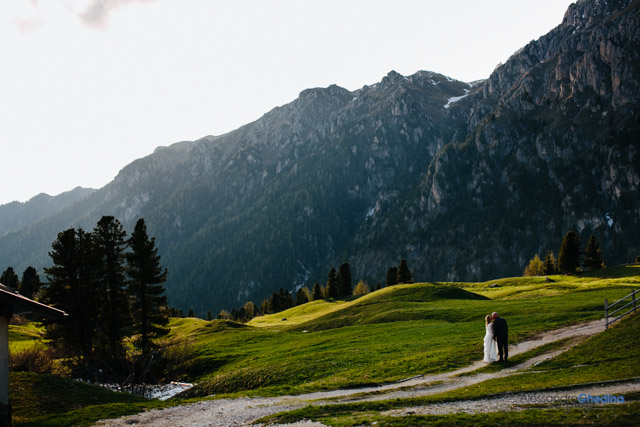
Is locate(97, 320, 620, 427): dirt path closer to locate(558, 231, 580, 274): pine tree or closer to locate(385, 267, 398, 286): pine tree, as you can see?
locate(558, 231, 580, 274): pine tree

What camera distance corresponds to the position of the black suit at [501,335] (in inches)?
973

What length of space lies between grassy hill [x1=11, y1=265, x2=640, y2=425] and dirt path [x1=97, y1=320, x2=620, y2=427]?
1.38 m

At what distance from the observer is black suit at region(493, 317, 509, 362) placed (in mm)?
24719

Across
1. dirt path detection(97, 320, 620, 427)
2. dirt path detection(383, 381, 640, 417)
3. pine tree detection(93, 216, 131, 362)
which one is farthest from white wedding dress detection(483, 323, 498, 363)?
pine tree detection(93, 216, 131, 362)

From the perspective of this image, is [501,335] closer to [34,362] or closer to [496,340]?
[496,340]

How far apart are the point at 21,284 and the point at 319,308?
346 feet

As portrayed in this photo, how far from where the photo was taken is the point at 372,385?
77.6 feet

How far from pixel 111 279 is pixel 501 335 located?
4187cm

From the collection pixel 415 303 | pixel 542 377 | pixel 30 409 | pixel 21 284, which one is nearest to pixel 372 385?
pixel 542 377

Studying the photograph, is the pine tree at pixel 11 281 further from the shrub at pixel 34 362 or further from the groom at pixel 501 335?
the groom at pixel 501 335

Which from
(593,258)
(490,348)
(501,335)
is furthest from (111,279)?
(593,258)

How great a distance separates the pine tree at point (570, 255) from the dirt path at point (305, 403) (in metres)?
79.4

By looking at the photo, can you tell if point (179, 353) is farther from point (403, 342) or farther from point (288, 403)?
point (288, 403)

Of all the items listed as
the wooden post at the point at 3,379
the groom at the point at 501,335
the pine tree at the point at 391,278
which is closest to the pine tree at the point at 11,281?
the pine tree at the point at 391,278
